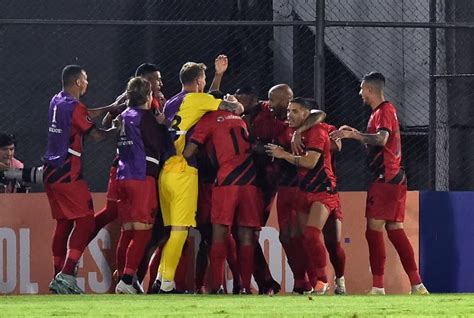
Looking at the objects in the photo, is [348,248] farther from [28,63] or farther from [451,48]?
[28,63]

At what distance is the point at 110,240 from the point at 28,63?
219 cm

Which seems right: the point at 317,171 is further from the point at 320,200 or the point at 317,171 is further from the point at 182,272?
the point at 182,272

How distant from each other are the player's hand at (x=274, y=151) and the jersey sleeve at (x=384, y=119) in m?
0.96

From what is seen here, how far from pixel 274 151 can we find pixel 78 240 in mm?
1895

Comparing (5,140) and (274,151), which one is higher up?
(5,140)

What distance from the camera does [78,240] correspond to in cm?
1230

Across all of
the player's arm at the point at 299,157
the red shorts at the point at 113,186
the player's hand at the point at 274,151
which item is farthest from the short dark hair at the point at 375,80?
the red shorts at the point at 113,186

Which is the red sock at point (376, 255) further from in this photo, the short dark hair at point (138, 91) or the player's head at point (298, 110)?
the short dark hair at point (138, 91)

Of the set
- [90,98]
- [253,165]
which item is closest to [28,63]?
[90,98]

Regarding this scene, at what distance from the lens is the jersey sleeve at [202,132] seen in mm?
12297

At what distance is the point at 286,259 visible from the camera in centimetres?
1350

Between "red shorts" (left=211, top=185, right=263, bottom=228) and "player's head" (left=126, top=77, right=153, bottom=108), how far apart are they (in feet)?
3.29

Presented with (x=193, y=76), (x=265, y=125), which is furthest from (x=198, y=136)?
(x=265, y=125)

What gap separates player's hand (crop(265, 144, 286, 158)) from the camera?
1220cm
